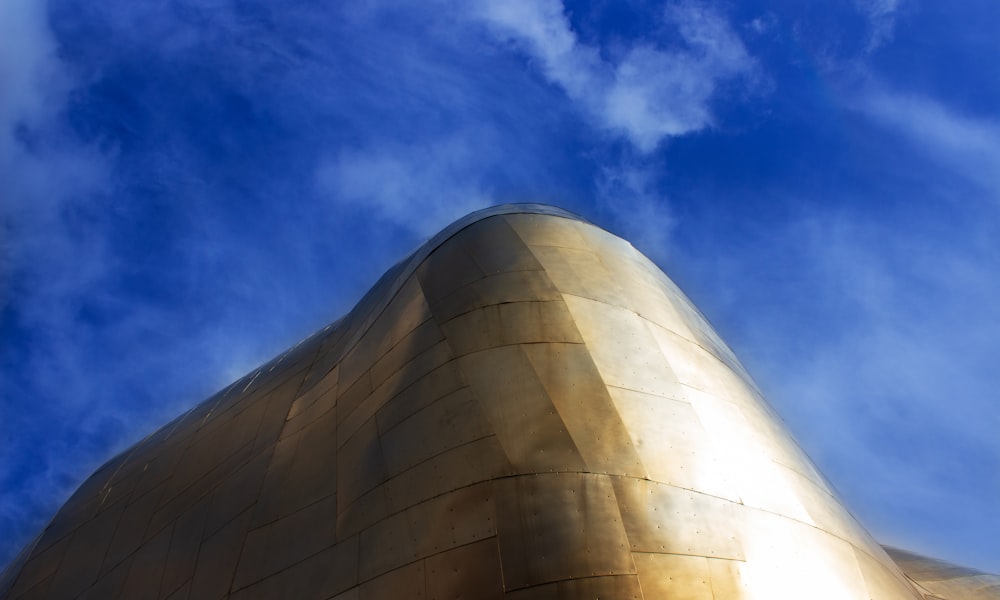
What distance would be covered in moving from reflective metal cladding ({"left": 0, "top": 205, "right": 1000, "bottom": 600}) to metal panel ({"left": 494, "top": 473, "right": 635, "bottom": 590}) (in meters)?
0.02

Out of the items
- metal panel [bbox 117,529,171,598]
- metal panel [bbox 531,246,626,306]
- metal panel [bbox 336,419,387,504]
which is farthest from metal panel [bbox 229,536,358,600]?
metal panel [bbox 531,246,626,306]

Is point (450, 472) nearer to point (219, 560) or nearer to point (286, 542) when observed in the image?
point (286, 542)

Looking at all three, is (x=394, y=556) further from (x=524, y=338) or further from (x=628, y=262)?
(x=628, y=262)

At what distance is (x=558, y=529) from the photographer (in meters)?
8.65

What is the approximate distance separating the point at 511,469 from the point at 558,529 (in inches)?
42.7

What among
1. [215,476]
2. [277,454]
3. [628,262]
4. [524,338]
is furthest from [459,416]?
[215,476]

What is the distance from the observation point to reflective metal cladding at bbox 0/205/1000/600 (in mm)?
8703

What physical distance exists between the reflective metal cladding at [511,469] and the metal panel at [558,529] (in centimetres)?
2

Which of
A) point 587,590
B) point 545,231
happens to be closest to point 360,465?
point 587,590

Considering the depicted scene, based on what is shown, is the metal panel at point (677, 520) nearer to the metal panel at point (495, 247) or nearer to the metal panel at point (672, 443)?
the metal panel at point (672, 443)

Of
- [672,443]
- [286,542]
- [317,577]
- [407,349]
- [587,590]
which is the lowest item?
[587,590]

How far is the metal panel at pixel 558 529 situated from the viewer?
8.36 m

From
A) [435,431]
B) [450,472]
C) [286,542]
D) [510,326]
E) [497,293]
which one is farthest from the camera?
[497,293]

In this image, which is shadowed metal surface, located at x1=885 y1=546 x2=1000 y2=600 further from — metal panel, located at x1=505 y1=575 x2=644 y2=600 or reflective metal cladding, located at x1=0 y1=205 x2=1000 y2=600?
metal panel, located at x1=505 y1=575 x2=644 y2=600
